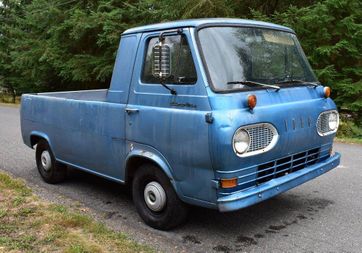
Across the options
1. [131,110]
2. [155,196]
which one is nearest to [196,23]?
[131,110]

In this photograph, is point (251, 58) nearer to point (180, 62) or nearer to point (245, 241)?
point (180, 62)

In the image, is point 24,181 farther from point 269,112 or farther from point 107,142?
point 269,112

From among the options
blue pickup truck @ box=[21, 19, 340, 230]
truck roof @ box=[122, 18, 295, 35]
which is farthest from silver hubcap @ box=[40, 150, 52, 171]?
truck roof @ box=[122, 18, 295, 35]

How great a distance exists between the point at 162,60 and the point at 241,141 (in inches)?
42.5

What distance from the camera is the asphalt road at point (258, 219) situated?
13.9ft

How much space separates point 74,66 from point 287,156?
17176 mm

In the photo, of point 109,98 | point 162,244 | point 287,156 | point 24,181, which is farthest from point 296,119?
point 24,181

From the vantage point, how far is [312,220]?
4.80m

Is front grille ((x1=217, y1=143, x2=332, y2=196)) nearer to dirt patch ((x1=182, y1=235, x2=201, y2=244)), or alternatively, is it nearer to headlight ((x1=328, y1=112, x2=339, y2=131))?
headlight ((x1=328, y1=112, x2=339, y2=131))

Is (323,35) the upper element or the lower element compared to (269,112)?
upper

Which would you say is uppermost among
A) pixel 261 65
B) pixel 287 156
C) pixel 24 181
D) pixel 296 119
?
pixel 261 65

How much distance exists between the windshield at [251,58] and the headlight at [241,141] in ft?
1.50

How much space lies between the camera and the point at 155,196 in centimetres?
461

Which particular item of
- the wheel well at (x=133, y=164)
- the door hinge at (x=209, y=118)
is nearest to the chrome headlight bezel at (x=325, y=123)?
the door hinge at (x=209, y=118)
